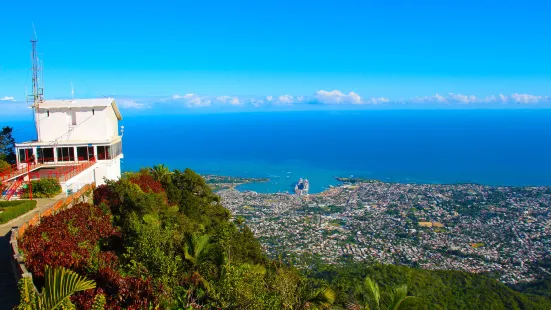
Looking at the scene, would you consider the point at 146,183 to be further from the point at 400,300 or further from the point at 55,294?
the point at 400,300

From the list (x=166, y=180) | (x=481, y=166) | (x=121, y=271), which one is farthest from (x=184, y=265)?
(x=481, y=166)

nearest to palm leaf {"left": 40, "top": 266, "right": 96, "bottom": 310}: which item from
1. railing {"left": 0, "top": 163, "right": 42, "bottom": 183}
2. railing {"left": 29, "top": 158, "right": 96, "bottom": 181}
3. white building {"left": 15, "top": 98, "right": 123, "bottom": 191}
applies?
railing {"left": 29, "top": 158, "right": 96, "bottom": 181}

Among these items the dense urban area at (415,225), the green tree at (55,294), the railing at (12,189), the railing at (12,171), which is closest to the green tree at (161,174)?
the railing at (12,171)

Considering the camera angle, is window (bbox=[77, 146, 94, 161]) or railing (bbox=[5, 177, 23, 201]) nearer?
railing (bbox=[5, 177, 23, 201])

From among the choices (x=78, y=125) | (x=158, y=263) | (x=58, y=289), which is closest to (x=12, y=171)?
(x=78, y=125)

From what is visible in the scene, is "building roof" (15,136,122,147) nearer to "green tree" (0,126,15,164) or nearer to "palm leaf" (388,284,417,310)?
"green tree" (0,126,15,164)

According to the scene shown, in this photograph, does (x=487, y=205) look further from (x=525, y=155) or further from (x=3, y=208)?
(x=525, y=155)
